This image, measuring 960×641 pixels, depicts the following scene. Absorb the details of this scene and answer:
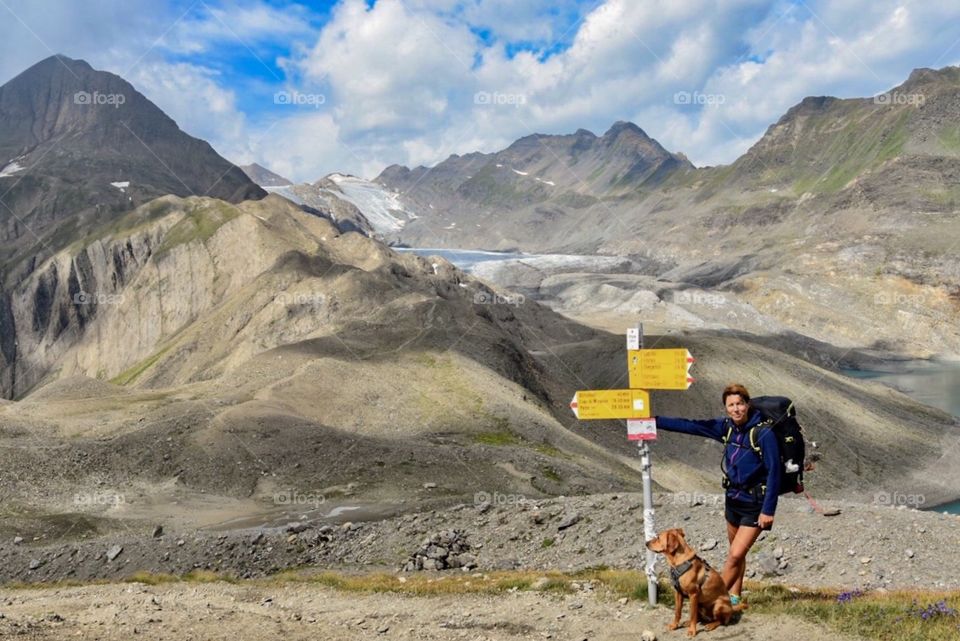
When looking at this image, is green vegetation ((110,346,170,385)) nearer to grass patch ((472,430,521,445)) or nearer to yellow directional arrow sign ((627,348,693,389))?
grass patch ((472,430,521,445))

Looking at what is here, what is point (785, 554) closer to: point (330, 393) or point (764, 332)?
point (330, 393)

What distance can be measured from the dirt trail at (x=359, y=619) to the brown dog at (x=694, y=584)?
258 mm

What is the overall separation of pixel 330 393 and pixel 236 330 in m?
38.9

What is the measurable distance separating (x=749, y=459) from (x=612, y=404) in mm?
2380

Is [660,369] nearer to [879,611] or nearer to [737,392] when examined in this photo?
[737,392]

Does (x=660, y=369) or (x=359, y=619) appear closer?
(x=660, y=369)

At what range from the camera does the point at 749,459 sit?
1057 cm

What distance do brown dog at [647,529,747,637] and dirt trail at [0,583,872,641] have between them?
0.85ft

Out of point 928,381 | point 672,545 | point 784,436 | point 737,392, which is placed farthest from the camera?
point 928,381

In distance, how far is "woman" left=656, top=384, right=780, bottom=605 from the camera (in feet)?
33.8

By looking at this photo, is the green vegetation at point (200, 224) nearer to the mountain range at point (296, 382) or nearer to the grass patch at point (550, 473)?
the mountain range at point (296, 382)

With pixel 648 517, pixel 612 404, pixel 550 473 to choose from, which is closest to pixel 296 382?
pixel 550 473

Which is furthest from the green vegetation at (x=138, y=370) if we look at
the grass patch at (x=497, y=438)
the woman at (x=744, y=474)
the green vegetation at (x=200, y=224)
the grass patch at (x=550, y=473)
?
the woman at (x=744, y=474)

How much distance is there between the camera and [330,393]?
56.2 metres
